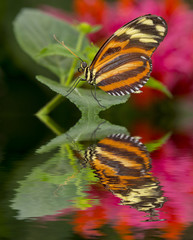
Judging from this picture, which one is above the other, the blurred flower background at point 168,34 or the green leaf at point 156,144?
the blurred flower background at point 168,34

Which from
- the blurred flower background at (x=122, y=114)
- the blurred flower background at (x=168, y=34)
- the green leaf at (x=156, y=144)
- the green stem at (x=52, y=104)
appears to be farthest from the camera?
the blurred flower background at (x=168, y=34)

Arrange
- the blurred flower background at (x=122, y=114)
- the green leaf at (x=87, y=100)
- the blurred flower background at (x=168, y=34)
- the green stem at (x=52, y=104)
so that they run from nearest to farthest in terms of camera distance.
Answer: the blurred flower background at (x=122, y=114) < the green leaf at (x=87, y=100) < the green stem at (x=52, y=104) < the blurred flower background at (x=168, y=34)

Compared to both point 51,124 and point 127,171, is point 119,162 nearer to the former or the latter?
point 127,171

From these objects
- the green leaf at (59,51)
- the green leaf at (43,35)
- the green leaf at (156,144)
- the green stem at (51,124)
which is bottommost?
the green leaf at (156,144)

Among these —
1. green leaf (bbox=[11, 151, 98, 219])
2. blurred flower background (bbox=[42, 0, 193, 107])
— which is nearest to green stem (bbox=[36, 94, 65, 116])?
blurred flower background (bbox=[42, 0, 193, 107])

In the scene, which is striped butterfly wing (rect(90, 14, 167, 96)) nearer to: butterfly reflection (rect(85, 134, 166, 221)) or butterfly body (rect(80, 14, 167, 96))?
butterfly body (rect(80, 14, 167, 96))

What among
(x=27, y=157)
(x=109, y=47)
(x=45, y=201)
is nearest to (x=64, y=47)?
(x=109, y=47)

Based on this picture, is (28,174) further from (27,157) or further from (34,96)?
(34,96)

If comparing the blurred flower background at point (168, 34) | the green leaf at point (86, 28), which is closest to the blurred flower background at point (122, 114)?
the blurred flower background at point (168, 34)

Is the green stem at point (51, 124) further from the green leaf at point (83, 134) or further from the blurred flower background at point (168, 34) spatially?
the blurred flower background at point (168, 34)
